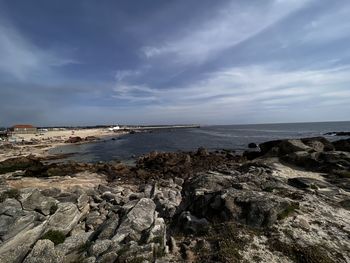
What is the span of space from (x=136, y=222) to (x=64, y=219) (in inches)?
179

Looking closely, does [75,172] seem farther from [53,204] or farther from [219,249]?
[219,249]

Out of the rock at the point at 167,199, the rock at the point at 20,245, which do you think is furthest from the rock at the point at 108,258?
the rock at the point at 167,199

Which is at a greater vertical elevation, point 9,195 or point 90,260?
point 9,195

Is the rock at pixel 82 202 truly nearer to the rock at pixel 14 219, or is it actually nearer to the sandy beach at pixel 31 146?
the rock at pixel 14 219

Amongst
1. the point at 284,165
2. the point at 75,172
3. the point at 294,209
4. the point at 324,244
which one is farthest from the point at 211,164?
the point at 324,244

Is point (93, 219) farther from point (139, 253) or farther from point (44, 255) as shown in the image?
point (139, 253)

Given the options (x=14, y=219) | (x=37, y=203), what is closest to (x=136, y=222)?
(x=14, y=219)

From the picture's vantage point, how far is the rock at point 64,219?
40.8 feet

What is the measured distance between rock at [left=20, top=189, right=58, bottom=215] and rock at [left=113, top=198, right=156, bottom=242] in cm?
487

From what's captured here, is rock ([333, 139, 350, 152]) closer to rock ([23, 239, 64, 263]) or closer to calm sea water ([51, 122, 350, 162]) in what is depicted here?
calm sea water ([51, 122, 350, 162])

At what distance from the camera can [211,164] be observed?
34344 millimetres

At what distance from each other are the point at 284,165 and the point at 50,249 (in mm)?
22670

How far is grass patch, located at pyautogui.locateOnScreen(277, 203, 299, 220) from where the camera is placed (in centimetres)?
1127

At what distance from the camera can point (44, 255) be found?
29.2 ft
